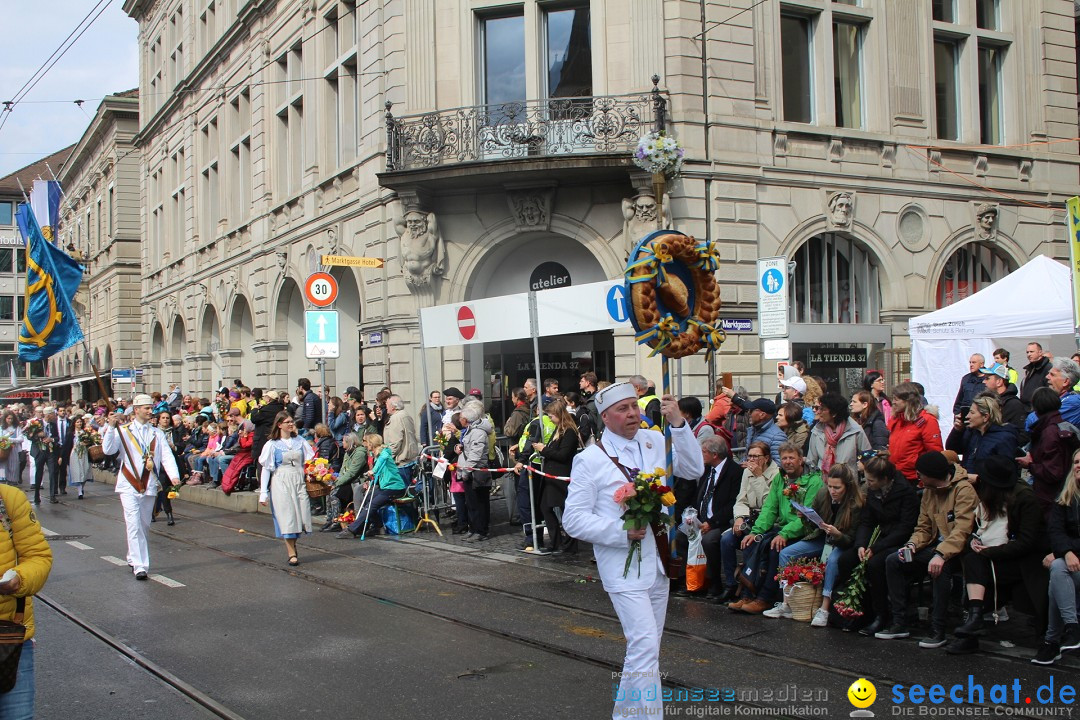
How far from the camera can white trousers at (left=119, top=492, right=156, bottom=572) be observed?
37.5 feet

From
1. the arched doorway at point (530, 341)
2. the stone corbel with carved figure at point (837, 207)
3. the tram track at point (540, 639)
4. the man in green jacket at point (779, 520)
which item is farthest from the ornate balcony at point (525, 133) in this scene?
the man in green jacket at point (779, 520)

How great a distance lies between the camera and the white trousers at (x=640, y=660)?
527 cm

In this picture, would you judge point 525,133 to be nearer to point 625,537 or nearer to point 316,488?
point 316,488

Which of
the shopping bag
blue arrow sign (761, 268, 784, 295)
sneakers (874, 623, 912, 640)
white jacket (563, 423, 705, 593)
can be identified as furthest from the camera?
blue arrow sign (761, 268, 784, 295)

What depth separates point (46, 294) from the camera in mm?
18312

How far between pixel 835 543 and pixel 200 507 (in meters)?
14.8

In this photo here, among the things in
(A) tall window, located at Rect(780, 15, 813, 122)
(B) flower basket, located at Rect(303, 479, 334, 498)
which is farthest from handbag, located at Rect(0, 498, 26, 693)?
(A) tall window, located at Rect(780, 15, 813, 122)

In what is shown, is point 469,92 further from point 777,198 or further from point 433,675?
point 433,675

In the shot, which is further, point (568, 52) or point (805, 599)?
point (568, 52)

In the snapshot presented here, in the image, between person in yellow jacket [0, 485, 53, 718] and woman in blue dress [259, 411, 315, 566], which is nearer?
person in yellow jacket [0, 485, 53, 718]

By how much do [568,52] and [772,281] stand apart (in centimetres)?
901

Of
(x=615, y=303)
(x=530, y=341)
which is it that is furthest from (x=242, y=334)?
(x=615, y=303)

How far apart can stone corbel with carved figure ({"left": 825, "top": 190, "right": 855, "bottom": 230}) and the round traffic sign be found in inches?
396

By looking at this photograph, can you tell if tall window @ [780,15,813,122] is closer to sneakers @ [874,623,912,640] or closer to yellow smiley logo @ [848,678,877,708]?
sneakers @ [874,623,912,640]
